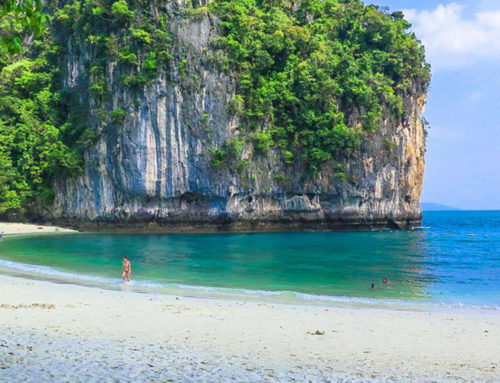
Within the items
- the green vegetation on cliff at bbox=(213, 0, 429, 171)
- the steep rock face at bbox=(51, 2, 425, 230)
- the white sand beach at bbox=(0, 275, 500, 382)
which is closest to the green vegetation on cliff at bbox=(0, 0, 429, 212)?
the green vegetation on cliff at bbox=(213, 0, 429, 171)

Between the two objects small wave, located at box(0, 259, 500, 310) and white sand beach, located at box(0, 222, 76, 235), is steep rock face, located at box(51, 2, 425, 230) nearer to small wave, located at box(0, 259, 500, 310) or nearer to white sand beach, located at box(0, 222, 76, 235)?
white sand beach, located at box(0, 222, 76, 235)

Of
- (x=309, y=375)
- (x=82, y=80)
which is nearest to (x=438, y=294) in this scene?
(x=309, y=375)

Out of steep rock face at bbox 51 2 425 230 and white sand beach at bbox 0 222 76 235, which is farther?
steep rock face at bbox 51 2 425 230

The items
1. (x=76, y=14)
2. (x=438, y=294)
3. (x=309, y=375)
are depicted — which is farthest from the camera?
(x=76, y=14)

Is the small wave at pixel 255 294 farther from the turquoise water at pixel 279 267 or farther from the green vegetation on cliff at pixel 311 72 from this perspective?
the green vegetation on cliff at pixel 311 72

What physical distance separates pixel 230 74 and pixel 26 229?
21.8 meters

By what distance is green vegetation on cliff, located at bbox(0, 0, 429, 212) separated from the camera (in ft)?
128

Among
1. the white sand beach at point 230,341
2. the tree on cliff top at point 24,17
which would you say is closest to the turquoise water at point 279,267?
the white sand beach at point 230,341

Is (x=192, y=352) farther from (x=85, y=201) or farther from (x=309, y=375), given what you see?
(x=85, y=201)

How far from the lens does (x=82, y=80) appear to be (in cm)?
4247

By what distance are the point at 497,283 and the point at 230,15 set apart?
31.5m

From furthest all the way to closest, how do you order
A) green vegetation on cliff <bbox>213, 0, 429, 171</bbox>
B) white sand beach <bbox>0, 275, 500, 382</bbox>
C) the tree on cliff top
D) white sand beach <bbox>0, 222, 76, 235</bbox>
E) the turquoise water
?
green vegetation on cliff <bbox>213, 0, 429, 171</bbox>
white sand beach <bbox>0, 222, 76, 235</bbox>
the turquoise water
white sand beach <bbox>0, 275, 500, 382</bbox>
the tree on cliff top

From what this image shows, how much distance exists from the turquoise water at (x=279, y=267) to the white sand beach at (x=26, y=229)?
633cm

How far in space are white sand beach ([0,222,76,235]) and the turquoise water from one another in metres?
6.33
